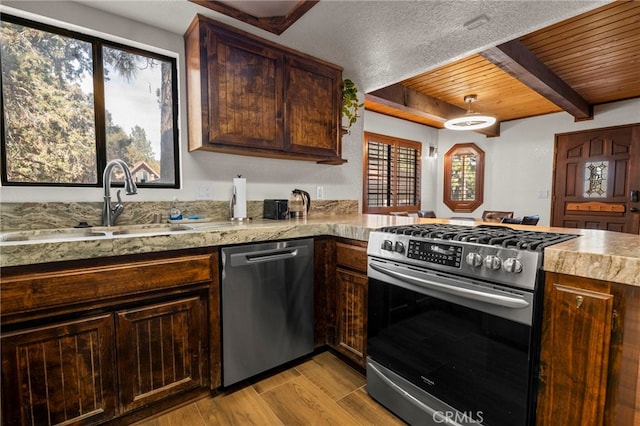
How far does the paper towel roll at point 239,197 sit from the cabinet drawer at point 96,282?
65 centimetres

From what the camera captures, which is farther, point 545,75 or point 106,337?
point 545,75

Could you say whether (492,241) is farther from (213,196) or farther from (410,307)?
(213,196)

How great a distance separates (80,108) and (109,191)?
0.52m

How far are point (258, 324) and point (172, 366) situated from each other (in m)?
0.45

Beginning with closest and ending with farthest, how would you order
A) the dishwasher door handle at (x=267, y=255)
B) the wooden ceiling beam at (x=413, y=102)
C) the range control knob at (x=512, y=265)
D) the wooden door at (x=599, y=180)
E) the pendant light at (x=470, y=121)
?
the range control knob at (x=512, y=265) → the dishwasher door handle at (x=267, y=255) → the wooden ceiling beam at (x=413, y=102) → the pendant light at (x=470, y=121) → the wooden door at (x=599, y=180)

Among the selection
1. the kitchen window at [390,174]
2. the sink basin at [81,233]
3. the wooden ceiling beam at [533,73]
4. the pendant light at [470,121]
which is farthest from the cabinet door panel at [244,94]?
the kitchen window at [390,174]

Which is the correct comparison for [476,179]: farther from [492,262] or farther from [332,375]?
[492,262]

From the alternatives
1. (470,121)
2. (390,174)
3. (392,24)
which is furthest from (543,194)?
(392,24)

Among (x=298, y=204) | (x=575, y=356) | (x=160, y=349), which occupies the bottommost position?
(x=160, y=349)

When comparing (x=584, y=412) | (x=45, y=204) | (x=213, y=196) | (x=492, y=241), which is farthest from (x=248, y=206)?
(x=584, y=412)

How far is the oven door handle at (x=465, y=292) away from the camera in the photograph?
3.38ft

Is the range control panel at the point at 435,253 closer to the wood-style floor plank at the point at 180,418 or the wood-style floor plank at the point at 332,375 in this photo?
the wood-style floor plank at the point at 332,375

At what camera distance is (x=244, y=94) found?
1.92 meters

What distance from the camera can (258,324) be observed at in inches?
65.3
